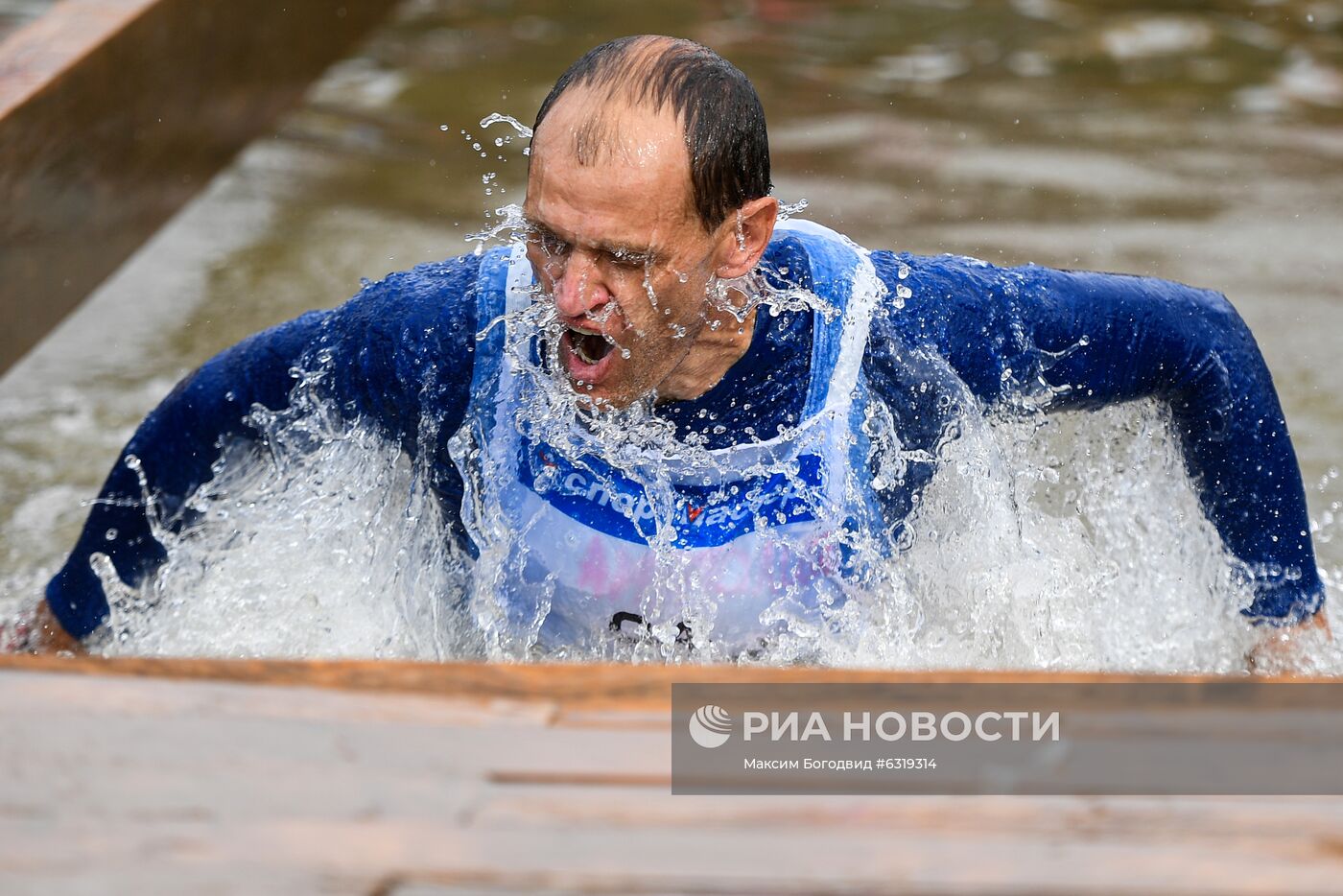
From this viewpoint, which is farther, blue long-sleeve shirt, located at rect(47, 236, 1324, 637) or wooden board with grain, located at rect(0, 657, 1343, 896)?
blue long-sleeve shirt, located at rect(47, 236, 1324, 637)

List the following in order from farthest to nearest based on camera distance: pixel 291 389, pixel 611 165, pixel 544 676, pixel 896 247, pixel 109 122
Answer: pixel 896 247, pixel 109 122, pixel 291 389, pixel 611 165, pixel 544 676

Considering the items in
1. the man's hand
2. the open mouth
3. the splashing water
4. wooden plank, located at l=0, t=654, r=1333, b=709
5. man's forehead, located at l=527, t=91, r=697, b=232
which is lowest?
the man's hand

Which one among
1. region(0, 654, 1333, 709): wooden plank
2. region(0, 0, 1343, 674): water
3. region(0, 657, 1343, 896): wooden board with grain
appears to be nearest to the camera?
region(0, 657, 1343, 896): wooden board with grain

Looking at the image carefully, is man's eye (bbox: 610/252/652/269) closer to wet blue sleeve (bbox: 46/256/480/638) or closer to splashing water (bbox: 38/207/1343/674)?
splashing water (bbox: 38/207/1343/674)

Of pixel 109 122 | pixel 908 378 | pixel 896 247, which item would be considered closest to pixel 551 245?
pixel 908 378

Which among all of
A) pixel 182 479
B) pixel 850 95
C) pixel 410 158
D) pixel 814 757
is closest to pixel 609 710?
pixel 814 757

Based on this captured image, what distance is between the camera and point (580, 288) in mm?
1772

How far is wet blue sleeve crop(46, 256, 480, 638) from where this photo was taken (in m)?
2.04

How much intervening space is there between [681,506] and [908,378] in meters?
0.35

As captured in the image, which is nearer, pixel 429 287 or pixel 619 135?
pixel 619 135

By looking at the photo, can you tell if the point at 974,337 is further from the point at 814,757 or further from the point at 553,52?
the point at 553,52

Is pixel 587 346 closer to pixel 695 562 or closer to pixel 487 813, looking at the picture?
pixel 695 562

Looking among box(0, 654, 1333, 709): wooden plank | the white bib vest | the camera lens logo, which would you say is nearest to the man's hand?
the white bib vest

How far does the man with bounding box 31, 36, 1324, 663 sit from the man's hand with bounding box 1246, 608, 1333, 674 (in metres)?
0.30
